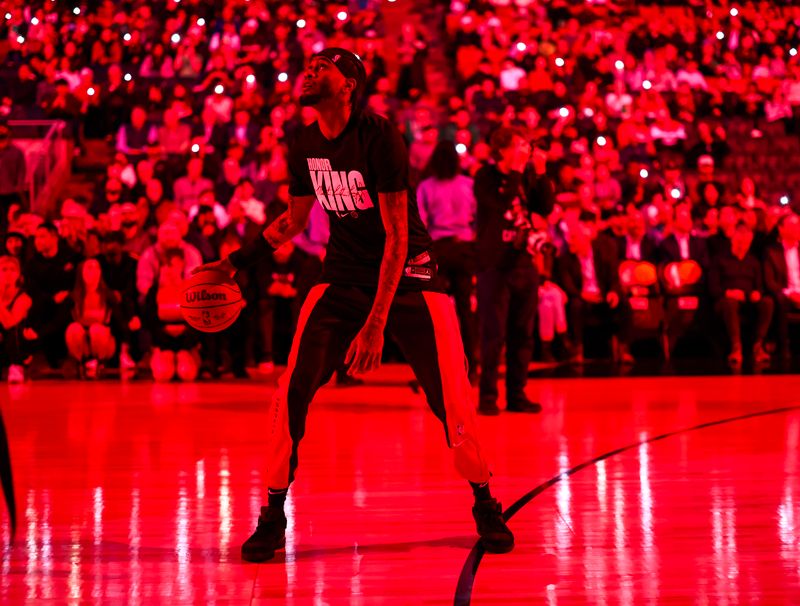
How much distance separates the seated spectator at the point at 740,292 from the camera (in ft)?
38.5

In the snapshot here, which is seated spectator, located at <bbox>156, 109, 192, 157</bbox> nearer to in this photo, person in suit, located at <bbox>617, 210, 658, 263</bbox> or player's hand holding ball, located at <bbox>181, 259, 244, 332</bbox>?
person in suit, located at <bbox>617, 210, 658, 263</bbox>

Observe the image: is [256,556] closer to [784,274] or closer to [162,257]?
[162,257]

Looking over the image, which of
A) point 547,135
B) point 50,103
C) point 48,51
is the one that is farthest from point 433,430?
point 48,51

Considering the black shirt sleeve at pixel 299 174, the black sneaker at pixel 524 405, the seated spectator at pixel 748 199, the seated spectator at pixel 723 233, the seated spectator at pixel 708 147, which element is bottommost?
the black sneaker at pixel 524 405

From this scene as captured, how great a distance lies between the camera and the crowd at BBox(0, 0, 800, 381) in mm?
10867

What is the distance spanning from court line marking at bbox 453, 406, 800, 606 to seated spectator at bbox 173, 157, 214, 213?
7189 millimetres

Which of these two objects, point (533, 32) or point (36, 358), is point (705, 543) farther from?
point (533, 32)

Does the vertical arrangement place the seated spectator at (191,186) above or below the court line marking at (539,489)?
above

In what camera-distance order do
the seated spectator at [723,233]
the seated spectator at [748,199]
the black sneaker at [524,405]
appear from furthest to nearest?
the seated spectator at [748,199]
the seated spectator at [723,233]
the black sneaker at [524,405]

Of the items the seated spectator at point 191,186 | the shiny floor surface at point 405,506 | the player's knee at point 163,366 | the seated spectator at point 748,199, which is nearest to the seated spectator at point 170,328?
the player's knee at point 163,366

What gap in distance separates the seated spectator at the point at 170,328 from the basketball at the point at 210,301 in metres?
5.82

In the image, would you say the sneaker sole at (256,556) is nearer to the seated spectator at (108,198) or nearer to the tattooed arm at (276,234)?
the tattooed arm at (276,234)

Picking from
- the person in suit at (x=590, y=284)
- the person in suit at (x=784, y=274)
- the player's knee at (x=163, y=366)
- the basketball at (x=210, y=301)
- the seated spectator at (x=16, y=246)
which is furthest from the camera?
the person in suit at (x=784, y=274)

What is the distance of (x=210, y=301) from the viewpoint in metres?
4.59
